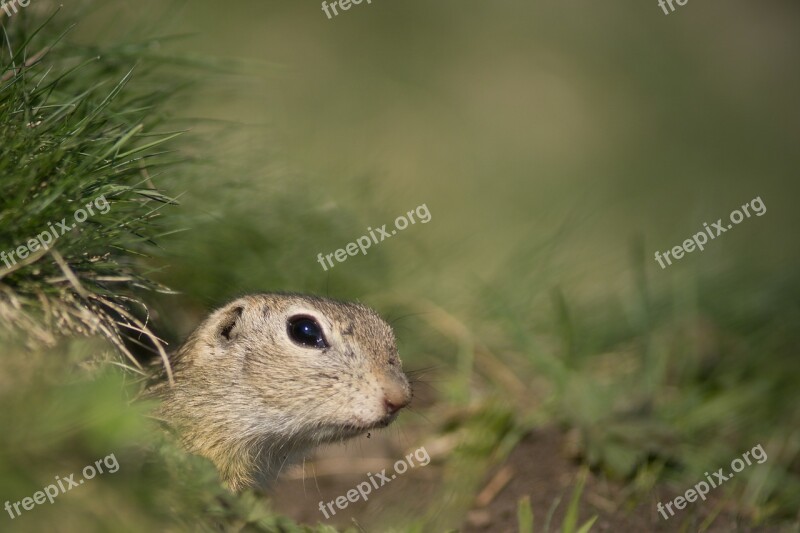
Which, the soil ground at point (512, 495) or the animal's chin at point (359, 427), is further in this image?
the soil ground at point (512, 495)

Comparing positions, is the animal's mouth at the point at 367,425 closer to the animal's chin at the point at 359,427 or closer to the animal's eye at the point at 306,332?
the animal's chin at the point at 359,427

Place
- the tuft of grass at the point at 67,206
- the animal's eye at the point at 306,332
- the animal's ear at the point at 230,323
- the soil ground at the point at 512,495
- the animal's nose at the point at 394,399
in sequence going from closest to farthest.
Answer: the tuft of grass at the point at 67,206, the animal's nose at the point at 394,399, the animal's eye at the point at 306,332, the animal's ear at the point at 230,323, the soil ground at the point at 512,495

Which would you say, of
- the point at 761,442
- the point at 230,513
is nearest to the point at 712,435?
the point at 761,442

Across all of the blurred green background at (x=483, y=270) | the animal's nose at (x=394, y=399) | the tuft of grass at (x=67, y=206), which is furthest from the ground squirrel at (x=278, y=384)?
the blurred green background at (x=483, y=270)

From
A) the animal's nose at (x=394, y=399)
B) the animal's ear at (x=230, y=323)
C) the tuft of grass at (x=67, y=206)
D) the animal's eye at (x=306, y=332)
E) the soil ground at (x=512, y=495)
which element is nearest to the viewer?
the tuft of grass at (x=67, y=206)

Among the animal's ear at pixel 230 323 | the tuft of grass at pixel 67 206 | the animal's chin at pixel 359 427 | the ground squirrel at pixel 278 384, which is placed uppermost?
the tuft of grass at pixel 67 206

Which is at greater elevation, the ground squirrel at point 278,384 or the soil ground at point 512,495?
the ground squirrel at point 278,384

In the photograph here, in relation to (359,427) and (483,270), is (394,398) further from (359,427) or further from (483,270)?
(483,270)
